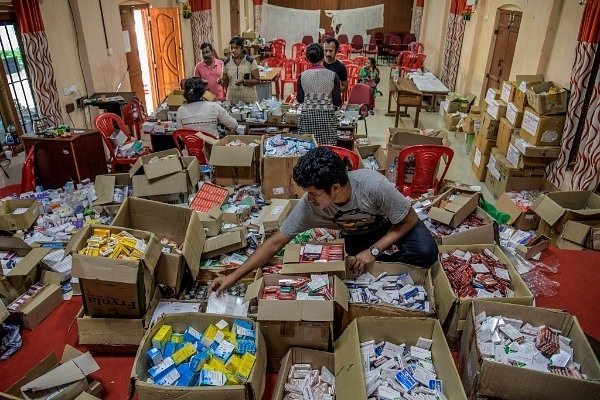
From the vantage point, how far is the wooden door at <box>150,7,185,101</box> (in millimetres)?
8383

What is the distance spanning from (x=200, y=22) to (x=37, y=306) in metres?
8.10

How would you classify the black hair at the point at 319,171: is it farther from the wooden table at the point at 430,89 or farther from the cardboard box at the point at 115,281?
the wooden table at the point at 430,89

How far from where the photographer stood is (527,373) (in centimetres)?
191

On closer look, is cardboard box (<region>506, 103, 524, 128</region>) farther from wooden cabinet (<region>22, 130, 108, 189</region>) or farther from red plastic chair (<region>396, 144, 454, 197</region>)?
wooden cabinet (<region>22, 130, 108, 189</region>)

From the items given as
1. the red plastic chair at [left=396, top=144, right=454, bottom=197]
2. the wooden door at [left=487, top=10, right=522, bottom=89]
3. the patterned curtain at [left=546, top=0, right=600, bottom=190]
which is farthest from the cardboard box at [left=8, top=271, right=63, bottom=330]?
the wooden door at [left=487, top=10, right=522, bottom=89]

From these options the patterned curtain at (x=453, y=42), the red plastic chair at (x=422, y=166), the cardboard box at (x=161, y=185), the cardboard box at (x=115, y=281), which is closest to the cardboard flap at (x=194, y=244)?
the cardboard box at (x=115, y=281)

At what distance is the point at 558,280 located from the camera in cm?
307

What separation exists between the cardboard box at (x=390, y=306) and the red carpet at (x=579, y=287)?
946 mm

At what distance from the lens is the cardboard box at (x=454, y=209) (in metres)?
3.27

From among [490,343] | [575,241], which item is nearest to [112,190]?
[490,343]

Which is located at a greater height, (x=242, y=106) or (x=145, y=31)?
(x=145, y=31)

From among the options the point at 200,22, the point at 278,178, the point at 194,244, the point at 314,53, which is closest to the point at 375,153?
the point at 314,53

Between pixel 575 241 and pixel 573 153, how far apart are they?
1.37 metres

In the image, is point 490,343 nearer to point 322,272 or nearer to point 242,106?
point 322,272
